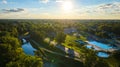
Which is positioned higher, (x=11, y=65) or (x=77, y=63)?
(x=11, y=65)

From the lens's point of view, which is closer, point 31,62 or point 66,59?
point 31,62

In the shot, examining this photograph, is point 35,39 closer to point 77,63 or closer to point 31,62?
point 77,63

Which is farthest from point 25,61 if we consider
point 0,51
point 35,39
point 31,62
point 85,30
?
point 85,30

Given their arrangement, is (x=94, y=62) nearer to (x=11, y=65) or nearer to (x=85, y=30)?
(x=11, y=65)

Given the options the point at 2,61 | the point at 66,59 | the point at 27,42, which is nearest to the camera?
the point at 2,61

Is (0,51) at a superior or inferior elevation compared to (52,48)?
superior

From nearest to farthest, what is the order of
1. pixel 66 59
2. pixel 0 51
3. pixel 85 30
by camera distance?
pixel 0 51, pixel 66 59, pixel 85 30

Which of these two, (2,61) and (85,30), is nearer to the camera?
(2,61)

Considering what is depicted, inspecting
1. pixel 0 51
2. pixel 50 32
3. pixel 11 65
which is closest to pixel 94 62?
pixel 11 65

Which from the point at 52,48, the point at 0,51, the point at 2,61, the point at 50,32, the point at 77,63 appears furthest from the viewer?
the point at 50,32
